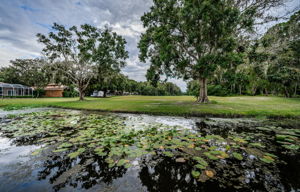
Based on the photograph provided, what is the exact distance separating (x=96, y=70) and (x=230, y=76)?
16723 mm

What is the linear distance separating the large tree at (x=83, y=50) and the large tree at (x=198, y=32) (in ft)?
20.9

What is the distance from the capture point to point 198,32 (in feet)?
35.4

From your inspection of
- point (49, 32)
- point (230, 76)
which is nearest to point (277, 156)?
point (230, 76)

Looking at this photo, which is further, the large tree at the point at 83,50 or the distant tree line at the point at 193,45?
the large tree at the point at 83,50

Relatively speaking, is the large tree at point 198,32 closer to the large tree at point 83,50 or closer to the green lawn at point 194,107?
the green lawn at point 194,107

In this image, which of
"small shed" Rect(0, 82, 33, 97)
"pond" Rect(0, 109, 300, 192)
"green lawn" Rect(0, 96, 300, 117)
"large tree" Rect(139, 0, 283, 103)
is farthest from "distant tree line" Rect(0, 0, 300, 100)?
"small shed" Rect(0, 82, 33, 97)

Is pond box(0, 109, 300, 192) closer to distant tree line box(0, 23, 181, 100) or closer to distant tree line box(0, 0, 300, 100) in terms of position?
distant tree line box(0, 0, 300, 100)

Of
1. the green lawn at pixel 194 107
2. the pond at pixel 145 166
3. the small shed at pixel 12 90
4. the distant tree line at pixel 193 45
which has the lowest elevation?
the pond at pixel 145 166

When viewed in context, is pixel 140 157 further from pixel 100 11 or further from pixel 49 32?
pixel 49 32

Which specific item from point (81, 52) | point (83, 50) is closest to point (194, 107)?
point (83, 50)

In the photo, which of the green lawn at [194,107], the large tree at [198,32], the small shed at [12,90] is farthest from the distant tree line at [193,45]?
the small shed at [12,90]

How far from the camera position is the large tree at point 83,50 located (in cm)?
1655

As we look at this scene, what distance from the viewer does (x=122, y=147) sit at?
2.88 metres

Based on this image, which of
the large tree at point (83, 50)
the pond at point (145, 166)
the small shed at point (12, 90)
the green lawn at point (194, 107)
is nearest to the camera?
the pond at point (145, 166)
